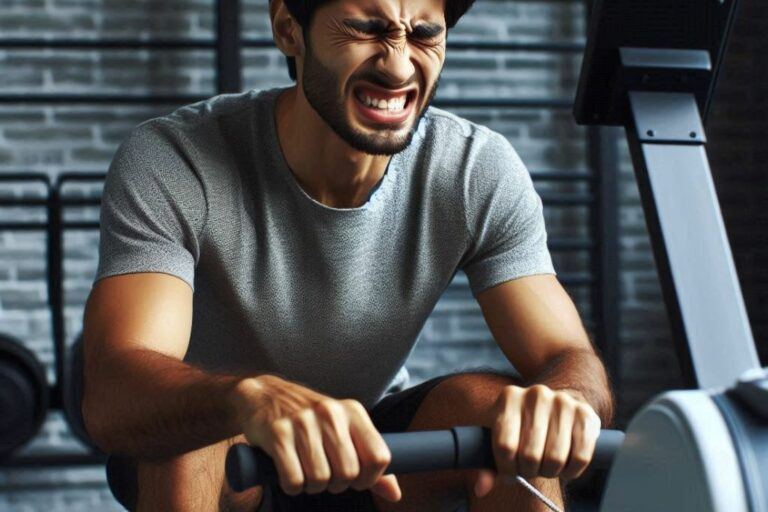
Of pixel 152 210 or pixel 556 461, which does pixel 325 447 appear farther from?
pixel 152 210

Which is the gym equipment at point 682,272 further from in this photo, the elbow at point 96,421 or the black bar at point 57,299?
the black bar at point 57,299

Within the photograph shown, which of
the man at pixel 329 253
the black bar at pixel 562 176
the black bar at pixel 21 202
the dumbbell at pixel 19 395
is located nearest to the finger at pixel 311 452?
the man at pixel 329 253

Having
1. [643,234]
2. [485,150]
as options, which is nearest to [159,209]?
[485,150]

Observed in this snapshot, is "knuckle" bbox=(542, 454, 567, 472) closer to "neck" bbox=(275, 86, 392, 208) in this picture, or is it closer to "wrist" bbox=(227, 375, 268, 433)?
"wrist" bbox=(227, 375, 268, 433)

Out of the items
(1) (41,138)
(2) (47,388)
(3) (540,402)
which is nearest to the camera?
(3) (540,402)

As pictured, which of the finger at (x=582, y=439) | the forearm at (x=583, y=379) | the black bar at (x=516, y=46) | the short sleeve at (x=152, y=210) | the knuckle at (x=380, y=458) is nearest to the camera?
the knuckle at (x=380, y=458)

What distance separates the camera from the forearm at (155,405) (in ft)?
3.88

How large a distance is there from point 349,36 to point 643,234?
8.60 ft

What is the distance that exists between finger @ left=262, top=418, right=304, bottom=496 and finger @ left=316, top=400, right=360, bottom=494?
0.03m

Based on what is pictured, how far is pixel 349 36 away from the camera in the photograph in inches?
63.4

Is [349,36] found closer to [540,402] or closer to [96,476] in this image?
[540,402]

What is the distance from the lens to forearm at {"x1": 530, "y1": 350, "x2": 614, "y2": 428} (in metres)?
1.41

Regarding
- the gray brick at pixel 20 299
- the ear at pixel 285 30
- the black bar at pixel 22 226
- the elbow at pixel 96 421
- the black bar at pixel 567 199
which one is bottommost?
the gray brick at pixel 20 299

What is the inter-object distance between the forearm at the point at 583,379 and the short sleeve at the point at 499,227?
0.63 feet
